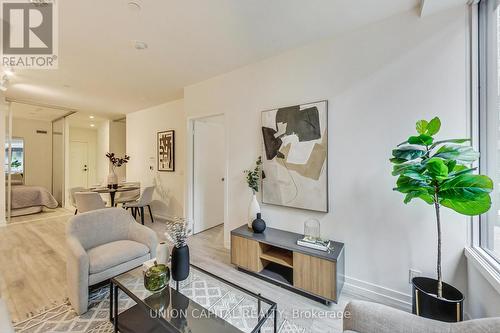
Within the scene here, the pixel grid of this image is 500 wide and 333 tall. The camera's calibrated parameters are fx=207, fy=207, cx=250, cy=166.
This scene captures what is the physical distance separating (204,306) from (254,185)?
1.48 m

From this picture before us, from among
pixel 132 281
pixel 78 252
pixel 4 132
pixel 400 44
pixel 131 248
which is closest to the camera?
pixel 132 281

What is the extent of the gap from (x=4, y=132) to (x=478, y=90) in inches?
278

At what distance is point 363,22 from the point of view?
197 centimetres

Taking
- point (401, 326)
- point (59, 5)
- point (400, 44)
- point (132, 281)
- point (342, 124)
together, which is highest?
point (59, 5)

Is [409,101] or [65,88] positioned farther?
[65,88]

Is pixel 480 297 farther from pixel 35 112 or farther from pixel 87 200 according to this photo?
pixel 35 112

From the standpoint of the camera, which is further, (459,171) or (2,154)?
(2,154)

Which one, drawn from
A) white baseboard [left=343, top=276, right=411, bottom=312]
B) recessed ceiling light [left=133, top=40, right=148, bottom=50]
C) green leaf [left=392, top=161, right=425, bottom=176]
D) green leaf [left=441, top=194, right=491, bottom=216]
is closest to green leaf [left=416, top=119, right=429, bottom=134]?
green leaf [left=392, top=161, right=425, bottom=176]

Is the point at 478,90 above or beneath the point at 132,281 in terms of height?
above

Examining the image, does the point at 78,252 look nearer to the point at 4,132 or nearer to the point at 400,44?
the point at 400,44

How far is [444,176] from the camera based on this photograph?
4.27 ft

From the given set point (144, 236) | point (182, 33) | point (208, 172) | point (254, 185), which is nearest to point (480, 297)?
point (254, 185)

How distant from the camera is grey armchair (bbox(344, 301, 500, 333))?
829 millimetres

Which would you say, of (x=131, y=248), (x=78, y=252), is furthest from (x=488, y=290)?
(x=78, y=252)
